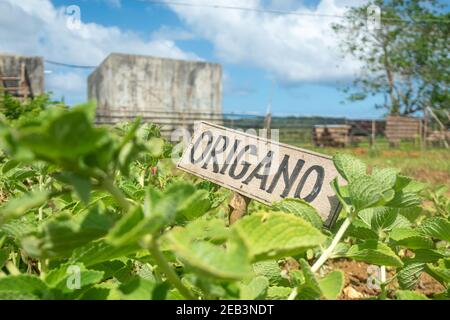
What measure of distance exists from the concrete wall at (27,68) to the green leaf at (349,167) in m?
14.6

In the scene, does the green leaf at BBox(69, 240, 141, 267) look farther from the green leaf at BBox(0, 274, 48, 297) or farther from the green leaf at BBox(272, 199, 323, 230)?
the green leaf at BBox(272, 199, 323, 230)

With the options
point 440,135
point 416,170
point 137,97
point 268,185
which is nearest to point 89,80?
point 137,97

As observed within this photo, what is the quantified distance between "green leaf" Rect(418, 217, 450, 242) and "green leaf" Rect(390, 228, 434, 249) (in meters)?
0.01

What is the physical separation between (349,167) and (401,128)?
19.4m

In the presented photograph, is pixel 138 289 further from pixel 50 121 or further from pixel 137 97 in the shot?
pixel 137 97

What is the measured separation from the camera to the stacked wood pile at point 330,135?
62.0 ft

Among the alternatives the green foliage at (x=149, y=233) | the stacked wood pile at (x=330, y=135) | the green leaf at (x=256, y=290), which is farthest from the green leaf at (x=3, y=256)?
the stacked wood pile at (x=330, y=135)

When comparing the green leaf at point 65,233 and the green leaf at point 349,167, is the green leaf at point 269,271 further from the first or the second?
the green leaf at point 65,233

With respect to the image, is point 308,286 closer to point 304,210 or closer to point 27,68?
point 304,210

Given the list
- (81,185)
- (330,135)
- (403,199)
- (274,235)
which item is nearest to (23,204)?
(81,185)

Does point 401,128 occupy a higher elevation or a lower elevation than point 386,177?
lower

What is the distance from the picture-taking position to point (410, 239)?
63cm

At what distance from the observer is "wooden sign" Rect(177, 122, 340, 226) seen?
2.35 feet

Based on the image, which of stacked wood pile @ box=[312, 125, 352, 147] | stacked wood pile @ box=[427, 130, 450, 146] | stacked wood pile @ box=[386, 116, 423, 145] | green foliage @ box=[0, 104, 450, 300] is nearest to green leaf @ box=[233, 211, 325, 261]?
green foliage @ box=[0, 104, 450, 300]
